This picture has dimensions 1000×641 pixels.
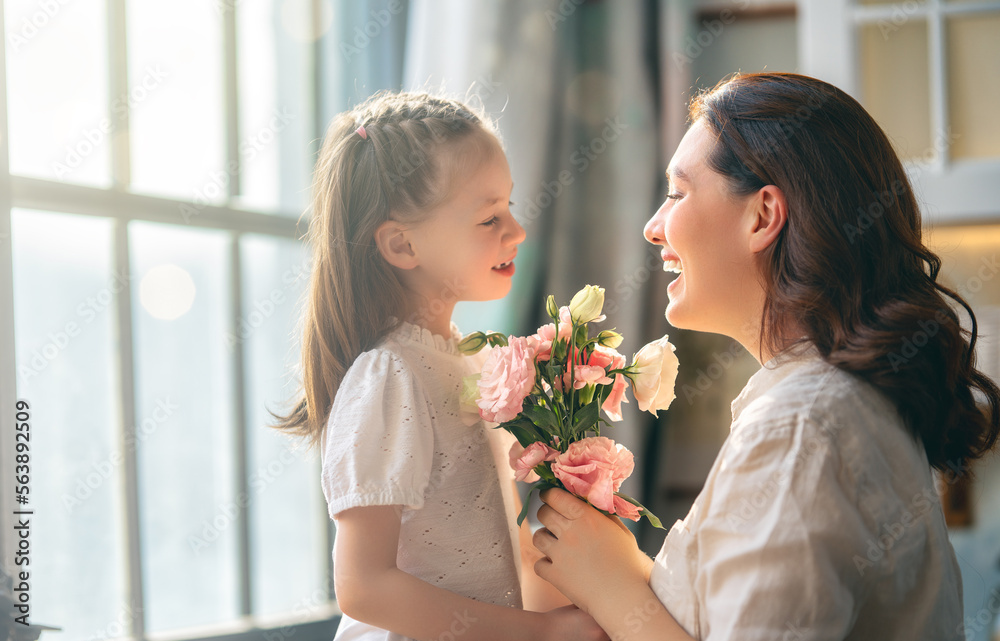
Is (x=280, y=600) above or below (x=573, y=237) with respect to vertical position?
below

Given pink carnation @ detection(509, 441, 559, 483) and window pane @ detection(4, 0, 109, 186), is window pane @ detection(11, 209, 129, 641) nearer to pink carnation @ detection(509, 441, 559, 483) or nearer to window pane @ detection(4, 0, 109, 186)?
window pane @ detection(4, 0, 109, 186)

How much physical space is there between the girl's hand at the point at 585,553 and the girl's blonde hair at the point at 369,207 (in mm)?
395

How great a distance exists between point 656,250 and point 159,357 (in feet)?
5.19

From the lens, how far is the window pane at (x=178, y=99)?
1694mm

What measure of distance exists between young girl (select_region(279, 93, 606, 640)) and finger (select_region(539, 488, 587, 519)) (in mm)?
142

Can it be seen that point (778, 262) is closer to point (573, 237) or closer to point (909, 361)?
point (909, 361)

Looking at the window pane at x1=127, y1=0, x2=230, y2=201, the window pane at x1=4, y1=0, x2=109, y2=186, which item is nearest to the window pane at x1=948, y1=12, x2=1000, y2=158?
the window pane at x1=127, y1=0, x2=230, y2=201

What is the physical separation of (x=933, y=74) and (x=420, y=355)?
181cm

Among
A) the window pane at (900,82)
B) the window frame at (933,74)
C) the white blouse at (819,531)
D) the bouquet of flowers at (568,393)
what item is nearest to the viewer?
the white blouse at (819,531)

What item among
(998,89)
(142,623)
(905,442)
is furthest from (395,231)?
(998,89)

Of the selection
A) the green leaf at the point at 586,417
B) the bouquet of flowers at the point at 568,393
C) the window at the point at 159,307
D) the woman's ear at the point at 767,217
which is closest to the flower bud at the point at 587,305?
the bouquet of flowers at the point at 568,393

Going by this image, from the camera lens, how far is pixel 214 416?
74.7 inches

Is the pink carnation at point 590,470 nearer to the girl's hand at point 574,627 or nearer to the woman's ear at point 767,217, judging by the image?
the girl's hand at point 574,627

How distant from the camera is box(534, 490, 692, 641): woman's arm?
102cm
